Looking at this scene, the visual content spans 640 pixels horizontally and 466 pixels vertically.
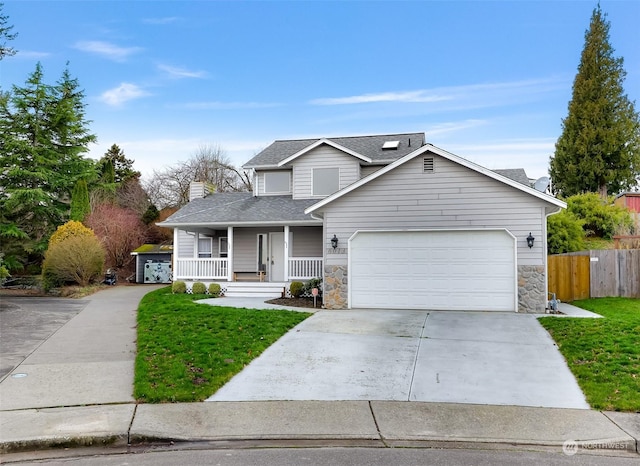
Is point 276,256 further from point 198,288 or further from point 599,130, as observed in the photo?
point 599,130

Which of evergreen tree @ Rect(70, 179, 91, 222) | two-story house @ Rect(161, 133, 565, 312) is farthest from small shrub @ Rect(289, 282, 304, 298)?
evergreen tree @ Rect(70, 179, 91, 222)

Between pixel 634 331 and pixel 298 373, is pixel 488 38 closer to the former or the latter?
pixel 634 331

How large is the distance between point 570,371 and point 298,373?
449 centimetres

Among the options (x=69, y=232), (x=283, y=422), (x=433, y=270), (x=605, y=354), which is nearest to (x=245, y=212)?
(x=433, y=270)

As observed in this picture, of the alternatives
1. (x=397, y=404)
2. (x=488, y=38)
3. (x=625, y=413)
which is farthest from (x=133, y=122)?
(x=625, y=413)

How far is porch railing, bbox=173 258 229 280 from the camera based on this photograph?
750 inches

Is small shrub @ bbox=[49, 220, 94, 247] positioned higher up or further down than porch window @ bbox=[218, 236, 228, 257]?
higher up

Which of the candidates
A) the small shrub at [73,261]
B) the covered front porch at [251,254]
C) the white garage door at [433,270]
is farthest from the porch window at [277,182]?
the small shrub at [73,261]

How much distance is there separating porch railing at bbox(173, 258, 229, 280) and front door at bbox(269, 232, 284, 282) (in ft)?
7.08

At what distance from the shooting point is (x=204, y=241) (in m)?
22.2

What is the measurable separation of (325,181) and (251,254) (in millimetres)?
4589

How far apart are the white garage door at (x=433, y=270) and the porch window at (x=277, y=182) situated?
26.5 ft

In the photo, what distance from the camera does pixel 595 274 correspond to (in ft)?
52.1

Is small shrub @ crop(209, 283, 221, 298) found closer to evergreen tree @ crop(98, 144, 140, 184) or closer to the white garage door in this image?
the white garage door
